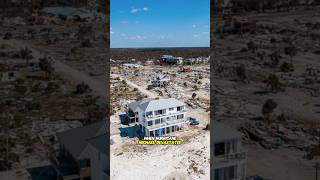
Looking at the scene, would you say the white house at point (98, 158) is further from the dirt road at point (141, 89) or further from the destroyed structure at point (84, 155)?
the dirt road at point (141, 89)

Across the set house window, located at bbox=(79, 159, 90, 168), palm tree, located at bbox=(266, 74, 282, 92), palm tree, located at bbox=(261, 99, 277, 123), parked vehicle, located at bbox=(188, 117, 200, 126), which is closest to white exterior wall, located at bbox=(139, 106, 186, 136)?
parked vehicle, located at bbox=(188, 117, 200, 126)

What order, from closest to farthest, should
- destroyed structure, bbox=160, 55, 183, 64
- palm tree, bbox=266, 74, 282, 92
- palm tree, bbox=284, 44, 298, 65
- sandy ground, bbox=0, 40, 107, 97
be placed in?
palm tree, bbox=266, 74, 282, 92, sandy ground, bbox=0, 40, 107, 97, palm tree, bbox=284, 44, 298, 65, destroyed structure, bbox=160, 55, 183, 64

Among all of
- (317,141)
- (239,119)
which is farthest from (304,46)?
(317,141)

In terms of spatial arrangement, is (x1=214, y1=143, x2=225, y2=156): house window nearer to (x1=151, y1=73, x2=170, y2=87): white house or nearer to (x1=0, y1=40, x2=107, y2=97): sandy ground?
(x1=0, y1=40, x2=107, y2=97): sandy ground

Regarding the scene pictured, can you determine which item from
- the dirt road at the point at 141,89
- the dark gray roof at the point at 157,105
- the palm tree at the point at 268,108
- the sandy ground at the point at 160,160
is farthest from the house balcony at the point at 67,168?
the dirt road at the point at 141,89

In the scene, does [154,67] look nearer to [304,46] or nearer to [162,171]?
[304,46]

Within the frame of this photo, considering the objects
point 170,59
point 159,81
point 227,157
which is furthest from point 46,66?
point 227,157

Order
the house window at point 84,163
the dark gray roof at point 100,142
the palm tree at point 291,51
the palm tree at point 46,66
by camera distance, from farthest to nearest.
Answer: the palm tree at point 291,51 → the palm tree at point 46,66 → the house window at point 84,163 → the dark gray roof at point 100,142
